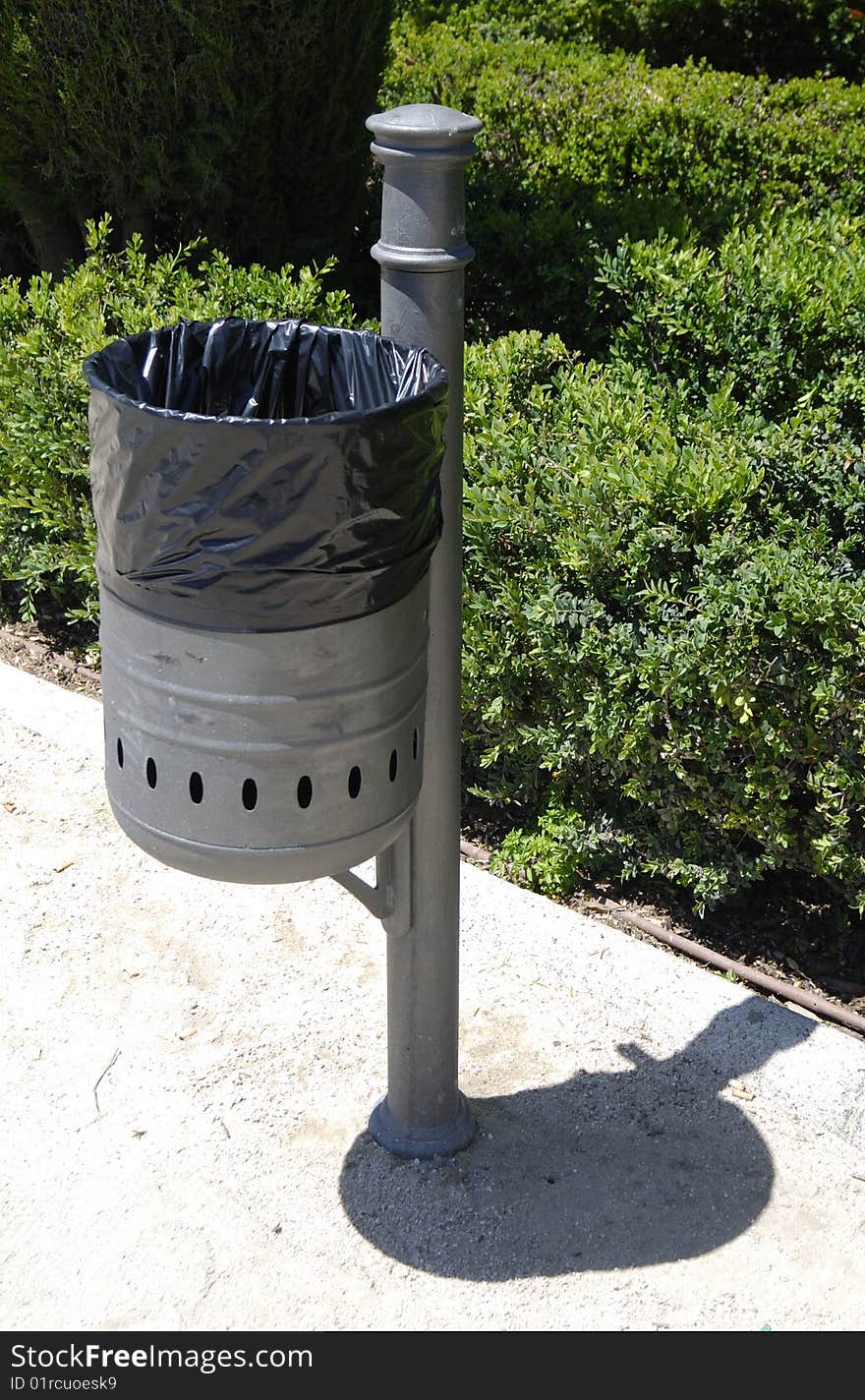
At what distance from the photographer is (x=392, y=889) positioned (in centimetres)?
273

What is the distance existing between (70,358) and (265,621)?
116 inches

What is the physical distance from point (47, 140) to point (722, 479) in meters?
3.26

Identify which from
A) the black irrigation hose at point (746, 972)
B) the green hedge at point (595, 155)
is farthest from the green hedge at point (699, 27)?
the black irrigation hose at point (746, 972)

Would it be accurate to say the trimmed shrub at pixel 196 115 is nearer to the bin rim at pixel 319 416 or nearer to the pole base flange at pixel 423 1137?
the bin rim at pixel 319 416

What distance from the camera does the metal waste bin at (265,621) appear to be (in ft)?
6.79

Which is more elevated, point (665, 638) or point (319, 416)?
point (319, 416)

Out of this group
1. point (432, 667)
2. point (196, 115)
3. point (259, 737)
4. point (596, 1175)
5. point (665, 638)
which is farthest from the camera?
point (196, 115)

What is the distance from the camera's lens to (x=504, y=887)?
3.68m

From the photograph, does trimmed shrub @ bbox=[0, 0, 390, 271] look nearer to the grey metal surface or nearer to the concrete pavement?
the concrete pavement

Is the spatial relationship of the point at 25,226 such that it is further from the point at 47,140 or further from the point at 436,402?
the point at 436,402

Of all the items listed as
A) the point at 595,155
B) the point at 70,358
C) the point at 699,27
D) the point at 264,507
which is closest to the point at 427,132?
the point at 264,507

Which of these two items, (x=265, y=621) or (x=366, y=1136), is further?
(x=366, y=1136)

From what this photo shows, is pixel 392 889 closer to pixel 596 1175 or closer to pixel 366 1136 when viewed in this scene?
pixel 366 1136

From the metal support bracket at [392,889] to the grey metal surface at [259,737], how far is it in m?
0.31
